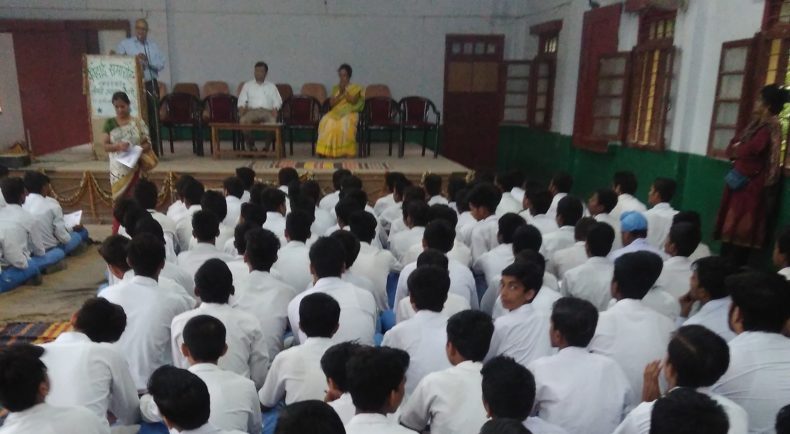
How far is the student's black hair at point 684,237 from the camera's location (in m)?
2.72

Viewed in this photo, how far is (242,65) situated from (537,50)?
4.39 metres

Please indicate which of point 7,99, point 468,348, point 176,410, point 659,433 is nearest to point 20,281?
point 176,410

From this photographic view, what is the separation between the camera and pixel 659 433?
1.25 m

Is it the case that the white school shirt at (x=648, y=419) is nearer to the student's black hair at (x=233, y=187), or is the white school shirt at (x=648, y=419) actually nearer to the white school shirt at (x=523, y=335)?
the white school shirt at (x=523, y=335)

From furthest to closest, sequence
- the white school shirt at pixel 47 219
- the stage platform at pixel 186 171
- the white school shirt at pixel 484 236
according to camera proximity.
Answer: the stage platform at pixel 186 171 → the white school shirt at pixel 47 219 → the white school shirt at pixel 484 236

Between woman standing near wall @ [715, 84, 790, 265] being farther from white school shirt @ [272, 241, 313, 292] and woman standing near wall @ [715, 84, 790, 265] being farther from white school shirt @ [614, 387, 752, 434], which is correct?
white school shirt @ [272, 241, 313, 292]

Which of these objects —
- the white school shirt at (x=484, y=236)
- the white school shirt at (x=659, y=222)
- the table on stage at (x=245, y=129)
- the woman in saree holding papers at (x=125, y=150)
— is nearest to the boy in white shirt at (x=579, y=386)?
the white school shirt at (x=484, y=236)

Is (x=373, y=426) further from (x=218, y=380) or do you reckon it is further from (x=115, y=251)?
(x=115, y=251)

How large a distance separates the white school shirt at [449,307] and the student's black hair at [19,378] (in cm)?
126

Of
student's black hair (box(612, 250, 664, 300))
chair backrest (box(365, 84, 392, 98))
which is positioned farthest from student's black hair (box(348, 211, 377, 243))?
chair backrest (box(365, 84, 392, 98))

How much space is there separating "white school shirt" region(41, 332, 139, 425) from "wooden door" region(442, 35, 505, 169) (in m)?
7.74

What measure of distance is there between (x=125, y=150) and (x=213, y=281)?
2.85m

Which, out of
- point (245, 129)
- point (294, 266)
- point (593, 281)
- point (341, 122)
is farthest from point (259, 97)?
point (593, 281)

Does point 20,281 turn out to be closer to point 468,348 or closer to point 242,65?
point 468,348
